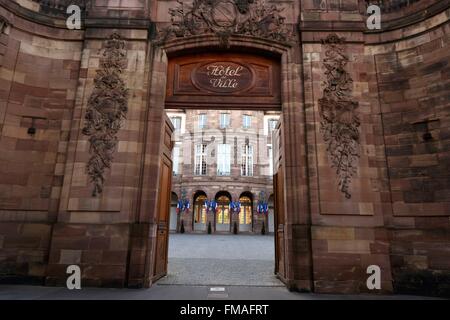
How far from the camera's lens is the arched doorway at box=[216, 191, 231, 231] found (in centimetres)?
2916

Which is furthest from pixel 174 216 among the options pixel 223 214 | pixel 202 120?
pixel 202 120

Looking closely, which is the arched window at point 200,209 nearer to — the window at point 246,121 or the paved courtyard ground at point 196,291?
the window at point 246,121

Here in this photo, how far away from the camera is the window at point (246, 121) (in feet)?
98.6

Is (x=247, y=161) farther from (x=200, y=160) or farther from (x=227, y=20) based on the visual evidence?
(x=227, y=20)

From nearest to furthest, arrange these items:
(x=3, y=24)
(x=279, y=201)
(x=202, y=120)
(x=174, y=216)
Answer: (x=3, y=24) → (x=279, y=201) → (x=202, y=120) → (x=174, y=216)

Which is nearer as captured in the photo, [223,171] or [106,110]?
[106,110]

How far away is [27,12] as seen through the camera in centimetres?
682

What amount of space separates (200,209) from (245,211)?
489cm

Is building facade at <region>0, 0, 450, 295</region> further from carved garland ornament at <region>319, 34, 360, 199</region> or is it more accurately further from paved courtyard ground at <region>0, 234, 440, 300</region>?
paved courtyard ground at <region>0, 234, 440, 300</region>

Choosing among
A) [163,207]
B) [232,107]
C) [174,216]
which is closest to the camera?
[232,107]

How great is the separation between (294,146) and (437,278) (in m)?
3.88

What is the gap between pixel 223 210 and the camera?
29.9 meters
